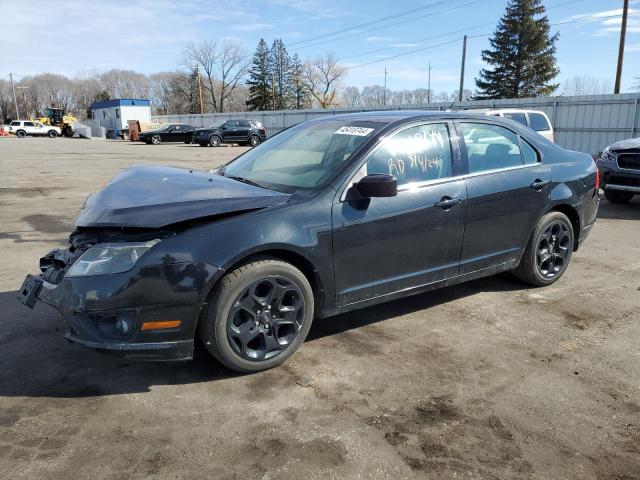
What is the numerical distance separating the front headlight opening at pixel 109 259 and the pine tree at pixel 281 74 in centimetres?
7677

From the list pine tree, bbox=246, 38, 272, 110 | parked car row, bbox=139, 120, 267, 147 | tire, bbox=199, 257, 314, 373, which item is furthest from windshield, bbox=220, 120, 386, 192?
pine tree, bbox=246, 38, 272, 110

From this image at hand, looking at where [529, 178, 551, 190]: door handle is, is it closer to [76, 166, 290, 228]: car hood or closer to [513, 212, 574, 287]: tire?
[513, 212, 574, 287]: tire

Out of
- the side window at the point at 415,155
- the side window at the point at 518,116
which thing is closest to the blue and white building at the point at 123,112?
the side window at the point at 518,116

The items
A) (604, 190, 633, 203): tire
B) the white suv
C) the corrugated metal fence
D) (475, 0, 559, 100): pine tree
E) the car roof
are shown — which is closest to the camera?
the car roof

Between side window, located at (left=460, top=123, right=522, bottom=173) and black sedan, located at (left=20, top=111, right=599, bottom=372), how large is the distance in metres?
0.01

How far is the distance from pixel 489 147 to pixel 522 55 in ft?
Answer: 157

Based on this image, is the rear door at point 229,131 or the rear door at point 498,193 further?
the rear door at point 229,131

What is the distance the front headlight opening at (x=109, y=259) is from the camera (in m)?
2.84

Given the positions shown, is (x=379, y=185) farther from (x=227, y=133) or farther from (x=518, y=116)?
(x=227, y=133)

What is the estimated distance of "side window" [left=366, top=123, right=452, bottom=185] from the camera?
A: 3701 millimetres

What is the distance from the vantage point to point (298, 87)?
264 feet

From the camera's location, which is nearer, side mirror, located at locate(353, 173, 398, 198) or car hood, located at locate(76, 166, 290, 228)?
car hood, located at locate(76, 166, 290, 228)

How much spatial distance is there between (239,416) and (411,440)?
93 cm

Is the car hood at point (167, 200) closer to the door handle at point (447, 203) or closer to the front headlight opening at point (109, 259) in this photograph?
the front headlight opening at point (109, 259)
